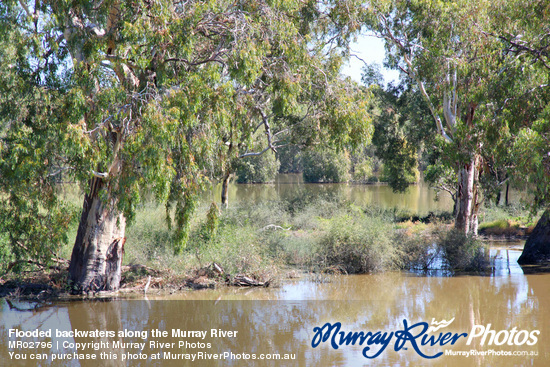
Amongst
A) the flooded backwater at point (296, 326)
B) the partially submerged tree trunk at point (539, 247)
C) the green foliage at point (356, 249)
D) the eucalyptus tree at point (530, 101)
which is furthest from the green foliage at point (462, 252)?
the eucalyptus tree at point (530, 101)

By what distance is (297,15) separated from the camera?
1398 centimetres

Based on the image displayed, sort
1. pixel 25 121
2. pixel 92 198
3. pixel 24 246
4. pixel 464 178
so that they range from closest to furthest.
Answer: pixel 25 121 → pixel 92 198 → pixel 24 246 → pixel 464 178

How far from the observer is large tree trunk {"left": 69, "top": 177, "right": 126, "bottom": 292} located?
10.5m

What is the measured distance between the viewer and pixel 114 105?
9.28 m

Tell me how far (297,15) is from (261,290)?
7726mm

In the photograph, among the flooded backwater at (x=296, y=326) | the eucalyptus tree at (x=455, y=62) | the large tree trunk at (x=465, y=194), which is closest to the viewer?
the flooded backwater at (x=296, y=326)

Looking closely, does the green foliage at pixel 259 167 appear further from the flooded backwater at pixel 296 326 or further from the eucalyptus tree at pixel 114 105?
the flooded backwater at pixel 296 326

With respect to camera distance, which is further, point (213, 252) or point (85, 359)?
point (213, 252)

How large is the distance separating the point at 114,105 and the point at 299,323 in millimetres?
5370

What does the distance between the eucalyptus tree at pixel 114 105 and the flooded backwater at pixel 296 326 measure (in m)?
1.46

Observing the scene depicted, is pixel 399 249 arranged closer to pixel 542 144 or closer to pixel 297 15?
pixel 542 144

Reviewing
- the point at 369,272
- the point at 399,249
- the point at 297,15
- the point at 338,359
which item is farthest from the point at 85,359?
the point at 297,15

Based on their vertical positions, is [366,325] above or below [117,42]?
below

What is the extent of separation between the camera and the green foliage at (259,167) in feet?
77.8
